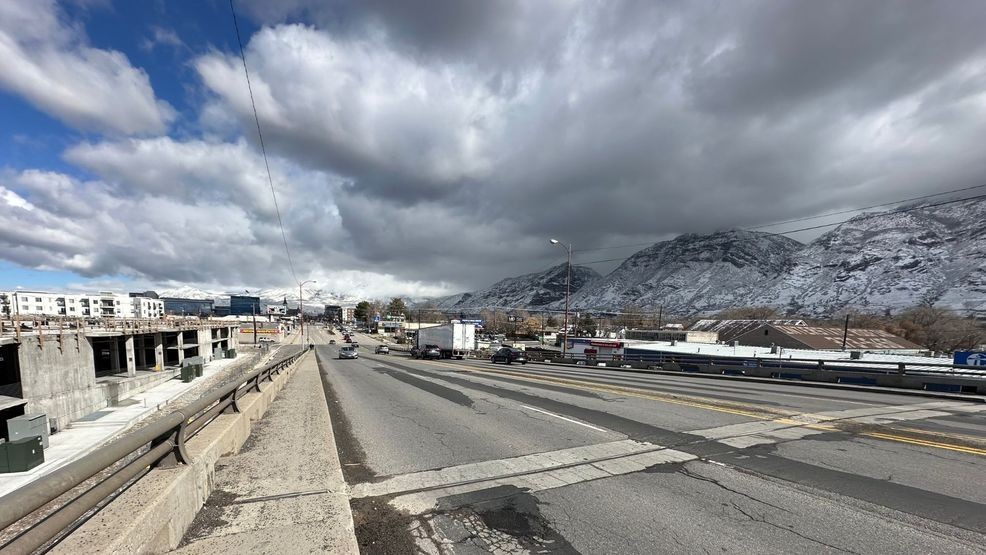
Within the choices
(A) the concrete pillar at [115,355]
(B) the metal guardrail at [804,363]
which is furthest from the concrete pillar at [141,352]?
(B) the metal guardrail at [804,363]

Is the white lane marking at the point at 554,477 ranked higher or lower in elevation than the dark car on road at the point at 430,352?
higher

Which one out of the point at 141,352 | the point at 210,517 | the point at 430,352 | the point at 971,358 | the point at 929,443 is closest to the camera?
the point at 210,517

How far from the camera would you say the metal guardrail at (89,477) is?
215 cm

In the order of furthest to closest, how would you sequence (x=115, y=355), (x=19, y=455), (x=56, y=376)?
(x=115, y=355) → (x=56, y=376) → (x=19, y=455)

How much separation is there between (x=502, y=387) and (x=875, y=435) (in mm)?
10988

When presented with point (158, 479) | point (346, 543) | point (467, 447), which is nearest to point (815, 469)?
point (467, 447)

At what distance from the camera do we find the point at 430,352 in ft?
153

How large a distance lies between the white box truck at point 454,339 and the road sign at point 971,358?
120 ft

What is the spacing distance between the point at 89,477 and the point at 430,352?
45.0 metres

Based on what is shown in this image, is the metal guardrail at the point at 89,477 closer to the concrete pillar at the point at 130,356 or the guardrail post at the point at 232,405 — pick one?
the guardrail post at the point at 232,405

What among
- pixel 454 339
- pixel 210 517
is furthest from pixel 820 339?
pixel 210 517

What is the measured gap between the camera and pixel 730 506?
4.83 metres

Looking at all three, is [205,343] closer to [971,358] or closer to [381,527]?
[381,527]

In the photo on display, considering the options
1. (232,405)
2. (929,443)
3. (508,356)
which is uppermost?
(232,405)
